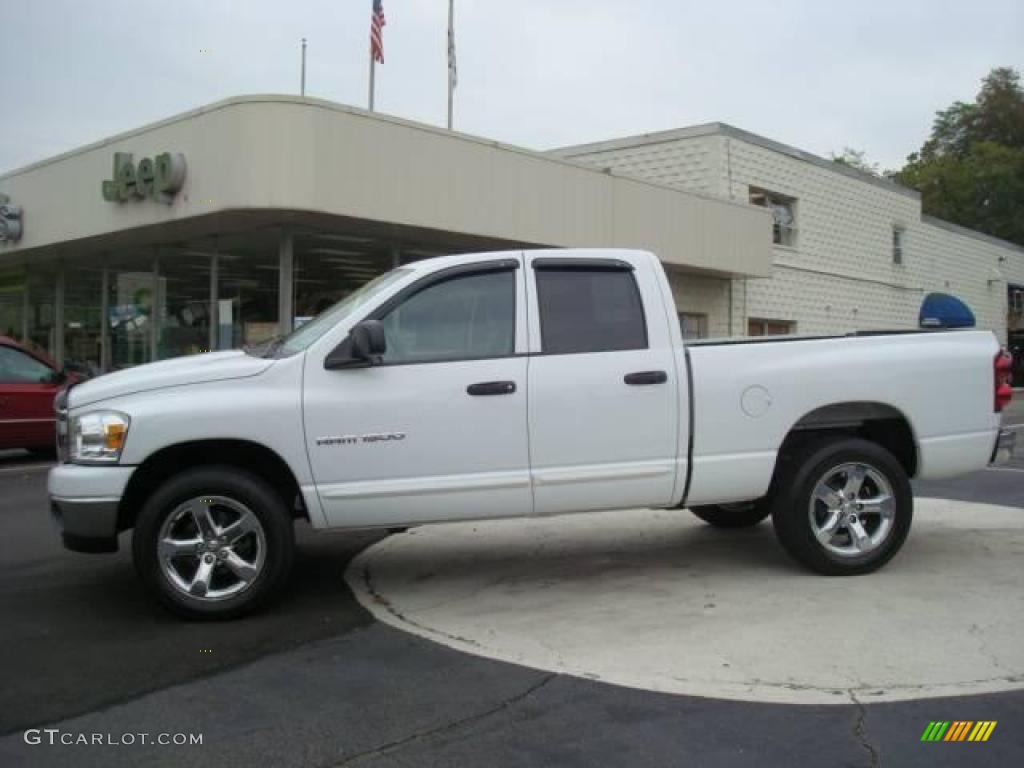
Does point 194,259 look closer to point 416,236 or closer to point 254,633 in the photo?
point 416,236

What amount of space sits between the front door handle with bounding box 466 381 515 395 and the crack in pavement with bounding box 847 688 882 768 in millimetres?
2270

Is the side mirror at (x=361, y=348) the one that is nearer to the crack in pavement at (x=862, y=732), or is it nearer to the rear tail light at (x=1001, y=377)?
the crack in pavement at (x=862, y=732)

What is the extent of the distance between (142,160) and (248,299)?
9.35ft

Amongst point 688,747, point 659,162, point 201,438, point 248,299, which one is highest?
point 659,162

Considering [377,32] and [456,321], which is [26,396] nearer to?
[456,321]

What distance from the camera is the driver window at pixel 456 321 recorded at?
531 cm

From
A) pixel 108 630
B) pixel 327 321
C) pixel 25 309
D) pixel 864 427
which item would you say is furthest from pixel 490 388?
pixel 25 309

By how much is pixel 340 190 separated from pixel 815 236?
16717 millimetres

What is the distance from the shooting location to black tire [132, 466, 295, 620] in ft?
16.4

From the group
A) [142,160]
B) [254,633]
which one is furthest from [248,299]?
[254,633]

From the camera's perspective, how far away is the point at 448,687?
13.7 feet

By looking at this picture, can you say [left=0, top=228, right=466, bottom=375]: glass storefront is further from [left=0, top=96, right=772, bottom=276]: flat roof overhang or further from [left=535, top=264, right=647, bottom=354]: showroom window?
[left=535, top=264, right=647, bottom=354]: showroom window

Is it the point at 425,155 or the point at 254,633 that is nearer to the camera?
the point at 254,633

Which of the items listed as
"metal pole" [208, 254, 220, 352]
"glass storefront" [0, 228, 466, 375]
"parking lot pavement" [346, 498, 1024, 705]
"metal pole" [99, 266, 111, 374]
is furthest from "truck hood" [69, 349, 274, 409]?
"metal pole" [99, 266, 111, 374]
